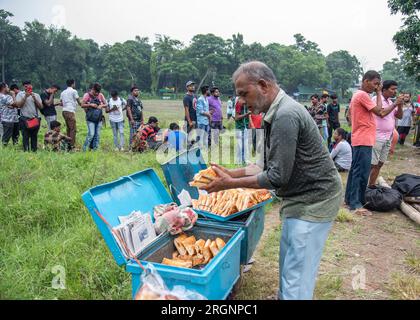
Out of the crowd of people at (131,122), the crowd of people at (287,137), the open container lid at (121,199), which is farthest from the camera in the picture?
the crowd of people at (131,122)

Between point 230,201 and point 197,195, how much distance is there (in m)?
0.79

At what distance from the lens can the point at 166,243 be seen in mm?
2943

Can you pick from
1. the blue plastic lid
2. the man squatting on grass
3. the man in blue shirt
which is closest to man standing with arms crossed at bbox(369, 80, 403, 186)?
the blue plastic lid

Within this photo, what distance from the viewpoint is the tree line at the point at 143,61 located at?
47625 mm

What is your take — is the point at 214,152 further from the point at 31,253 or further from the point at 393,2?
the point at 393,2

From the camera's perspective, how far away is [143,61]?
62531 mm

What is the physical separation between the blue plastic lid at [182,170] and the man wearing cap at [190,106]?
526 cm

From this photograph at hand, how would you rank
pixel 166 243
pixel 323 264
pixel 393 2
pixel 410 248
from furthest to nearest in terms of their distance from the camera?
1. pixel 393 2
2. pixel 410 248
3. pixel 323 264
4. pixel 166 243

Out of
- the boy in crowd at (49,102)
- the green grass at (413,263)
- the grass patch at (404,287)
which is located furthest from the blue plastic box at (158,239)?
the boy in crowd at (49,102)

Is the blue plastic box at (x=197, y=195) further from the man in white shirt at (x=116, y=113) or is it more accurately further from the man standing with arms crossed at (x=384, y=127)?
the man in white shirt at (x=116, y=113)

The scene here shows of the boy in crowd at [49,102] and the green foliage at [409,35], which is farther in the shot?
the green foliage at [409,35]

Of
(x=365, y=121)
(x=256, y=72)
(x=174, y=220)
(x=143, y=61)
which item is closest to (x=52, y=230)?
(x=174, y=220)

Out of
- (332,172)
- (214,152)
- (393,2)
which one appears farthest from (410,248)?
(393,2)
